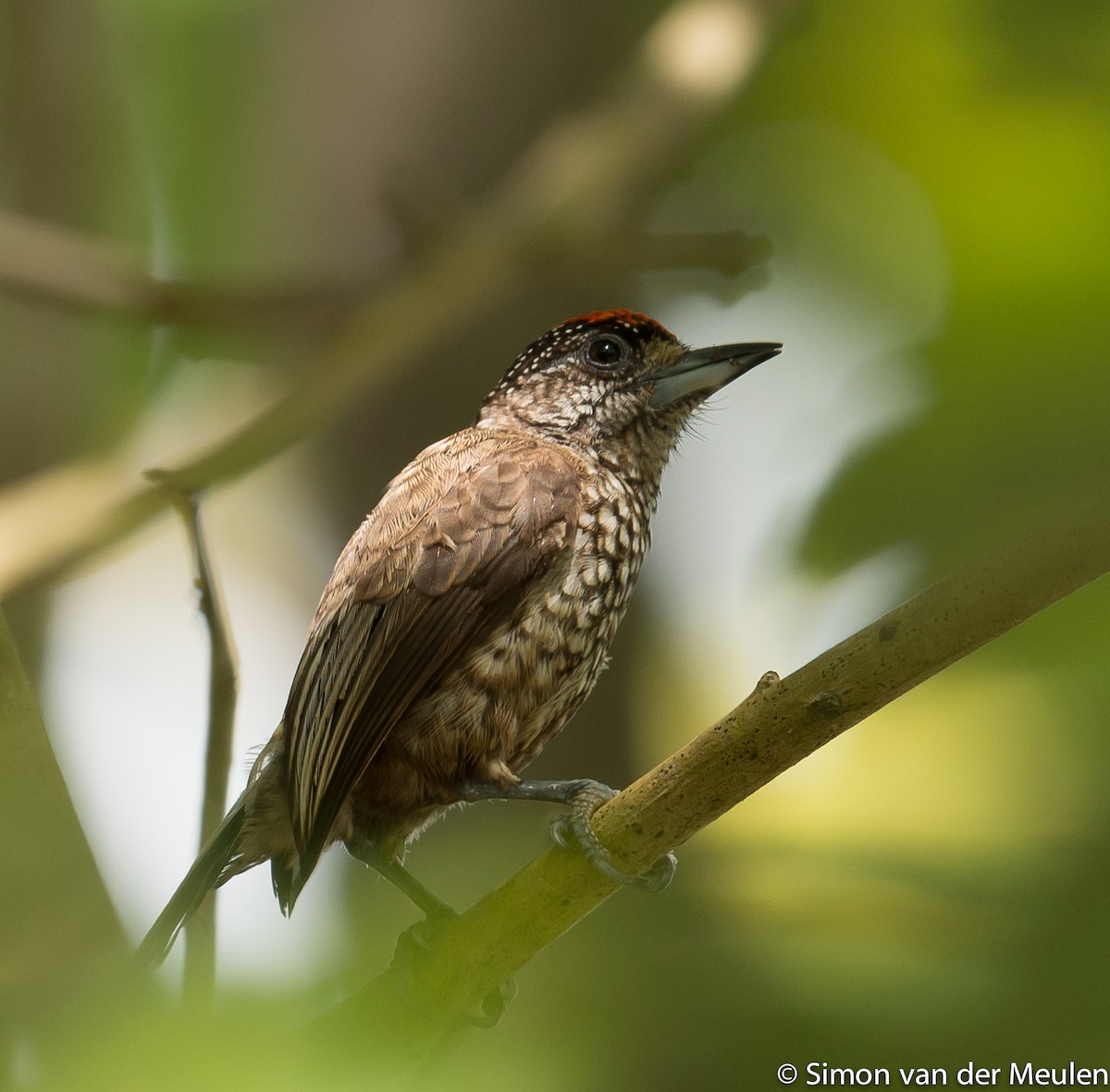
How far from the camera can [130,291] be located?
3.25 metres

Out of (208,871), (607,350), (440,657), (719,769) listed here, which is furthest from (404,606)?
(607,350)

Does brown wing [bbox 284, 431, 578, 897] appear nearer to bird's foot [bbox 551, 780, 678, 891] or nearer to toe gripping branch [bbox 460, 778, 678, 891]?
toe gripping branch [bbox 460, 778, 678, 891]

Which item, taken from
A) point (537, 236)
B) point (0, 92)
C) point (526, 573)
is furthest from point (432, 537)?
point (0, 92)

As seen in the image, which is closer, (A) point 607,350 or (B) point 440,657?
(B) point 440,657

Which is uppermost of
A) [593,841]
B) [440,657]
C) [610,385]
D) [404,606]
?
[610,385]

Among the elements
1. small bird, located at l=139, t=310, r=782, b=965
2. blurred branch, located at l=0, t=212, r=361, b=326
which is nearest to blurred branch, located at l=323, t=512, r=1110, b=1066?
small bird, located at l=139, t=310, r=782, b=965

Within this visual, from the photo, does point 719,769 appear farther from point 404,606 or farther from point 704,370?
point 704,370

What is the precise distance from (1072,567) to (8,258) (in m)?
2.98

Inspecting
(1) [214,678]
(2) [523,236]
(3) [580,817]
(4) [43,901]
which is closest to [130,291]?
(2) [523,236]

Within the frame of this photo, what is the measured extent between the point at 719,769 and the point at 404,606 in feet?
3.40

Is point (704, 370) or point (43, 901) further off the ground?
point (704, 370)

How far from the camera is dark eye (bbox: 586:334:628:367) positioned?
11.8 ft

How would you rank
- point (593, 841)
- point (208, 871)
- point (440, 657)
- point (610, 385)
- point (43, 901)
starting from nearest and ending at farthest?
1. point (43, 901)
2. point (593, 841)
3. point (440, 657)
4. point (208, 871)
5. point (610, 385)

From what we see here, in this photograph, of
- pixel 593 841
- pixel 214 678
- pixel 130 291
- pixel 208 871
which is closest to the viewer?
pixel 593 841
